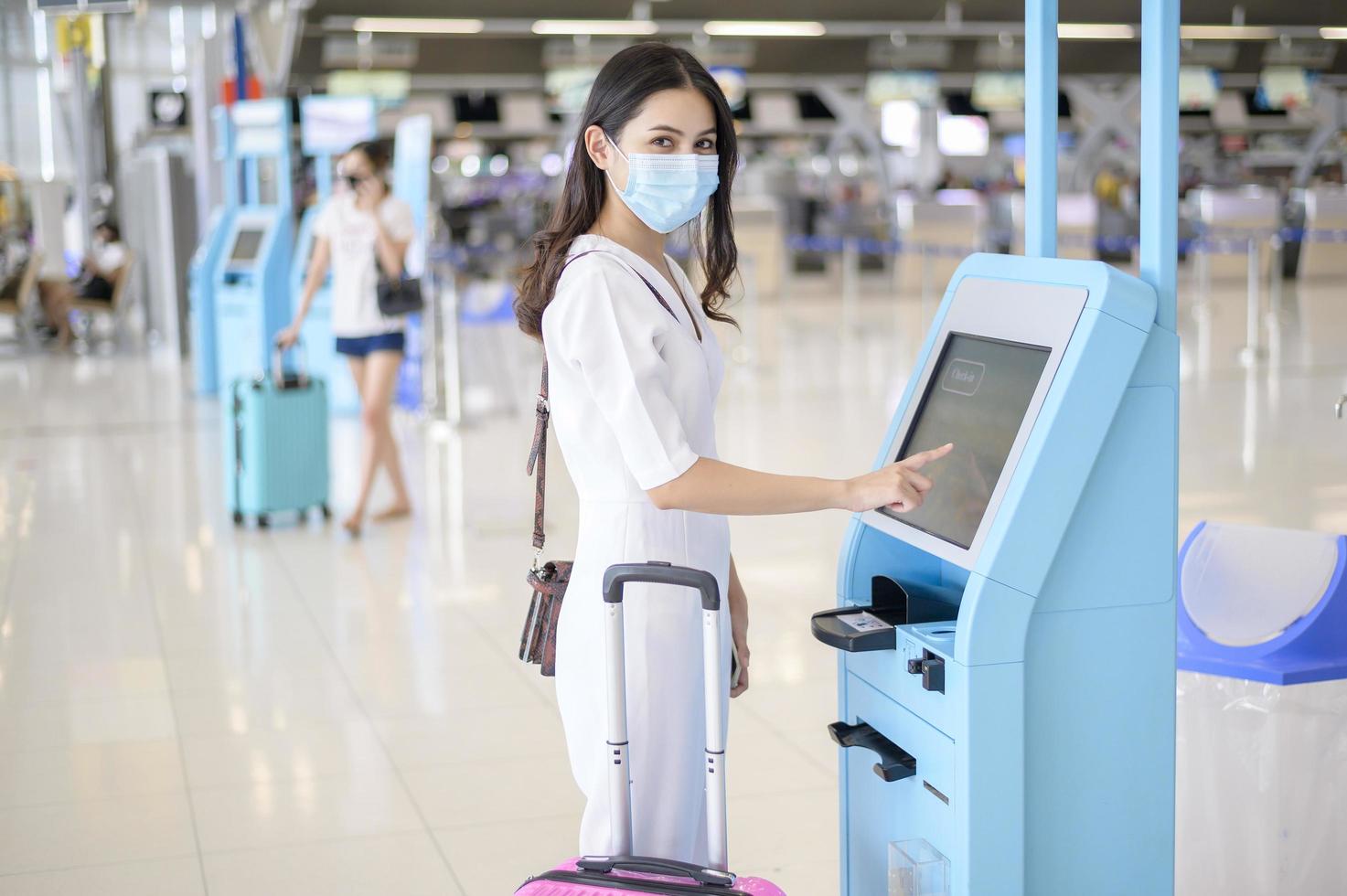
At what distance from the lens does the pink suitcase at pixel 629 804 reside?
1612mm

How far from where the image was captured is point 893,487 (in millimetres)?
1647

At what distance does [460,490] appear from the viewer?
6605 mm

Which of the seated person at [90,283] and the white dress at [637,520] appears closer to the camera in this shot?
the white dress at [637,520]

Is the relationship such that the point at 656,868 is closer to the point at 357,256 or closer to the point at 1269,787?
the point at 1269,787

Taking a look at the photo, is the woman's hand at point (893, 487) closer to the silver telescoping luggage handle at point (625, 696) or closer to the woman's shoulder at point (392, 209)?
the silver telescoping luggage handle at point (625, 696)

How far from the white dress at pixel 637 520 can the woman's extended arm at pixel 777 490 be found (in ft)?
0.08

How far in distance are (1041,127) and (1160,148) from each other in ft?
0.76

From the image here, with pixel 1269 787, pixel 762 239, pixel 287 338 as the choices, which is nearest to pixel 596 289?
pixel 1269 787

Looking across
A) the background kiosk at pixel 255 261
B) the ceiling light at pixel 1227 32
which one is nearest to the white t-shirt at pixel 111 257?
the background kiosk at pixel 255 261

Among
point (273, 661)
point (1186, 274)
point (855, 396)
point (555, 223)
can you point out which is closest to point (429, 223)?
point (855, 396)

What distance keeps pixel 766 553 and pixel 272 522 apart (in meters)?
2.21

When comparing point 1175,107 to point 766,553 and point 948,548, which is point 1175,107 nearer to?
point 948,548

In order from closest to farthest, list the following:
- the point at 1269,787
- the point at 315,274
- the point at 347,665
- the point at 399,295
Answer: the point at 1269,787 → the point at 347,665 → the point at 399,295 → the point at 315,274

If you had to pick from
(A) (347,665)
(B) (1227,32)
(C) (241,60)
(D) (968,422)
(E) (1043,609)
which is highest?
(B) (1227,32)
